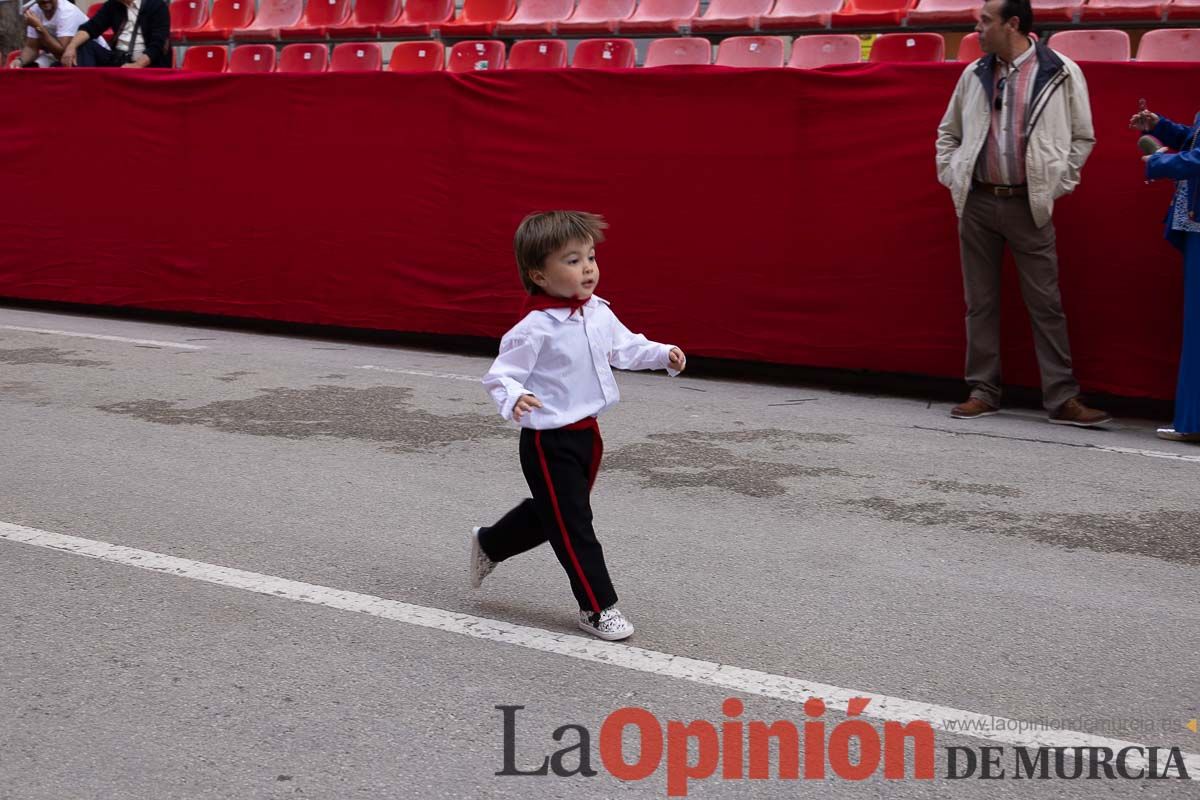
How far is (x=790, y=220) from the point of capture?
849 cm

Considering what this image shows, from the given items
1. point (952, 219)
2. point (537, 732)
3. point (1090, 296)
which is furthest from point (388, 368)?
point (537, 732)

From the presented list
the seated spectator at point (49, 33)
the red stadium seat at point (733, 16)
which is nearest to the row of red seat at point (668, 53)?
the red stadium seat at point (733, 16)

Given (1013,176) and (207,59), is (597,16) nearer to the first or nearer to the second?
(207,59)

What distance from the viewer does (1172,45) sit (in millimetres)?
8797

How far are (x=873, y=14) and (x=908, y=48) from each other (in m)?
1.53

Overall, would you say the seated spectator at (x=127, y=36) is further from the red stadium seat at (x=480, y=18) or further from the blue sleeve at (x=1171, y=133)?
the blue sleeve at (x=1171, y=133)

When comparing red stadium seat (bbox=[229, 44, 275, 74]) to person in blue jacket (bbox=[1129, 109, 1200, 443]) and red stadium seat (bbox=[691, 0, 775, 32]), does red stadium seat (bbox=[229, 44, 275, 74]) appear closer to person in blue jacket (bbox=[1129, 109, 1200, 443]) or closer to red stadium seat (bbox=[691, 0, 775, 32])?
red stadium seat (bbox=[691, 0, 775, 32])

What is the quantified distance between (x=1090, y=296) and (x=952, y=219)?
871 millimetres

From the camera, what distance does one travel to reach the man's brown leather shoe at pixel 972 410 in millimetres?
7609

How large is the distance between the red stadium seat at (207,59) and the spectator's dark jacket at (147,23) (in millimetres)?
850

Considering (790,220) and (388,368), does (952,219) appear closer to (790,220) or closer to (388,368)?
(790,220)

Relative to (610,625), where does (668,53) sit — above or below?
above

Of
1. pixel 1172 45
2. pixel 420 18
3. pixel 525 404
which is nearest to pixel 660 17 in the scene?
pixel 420 18

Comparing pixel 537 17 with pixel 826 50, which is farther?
pixel 537 17
